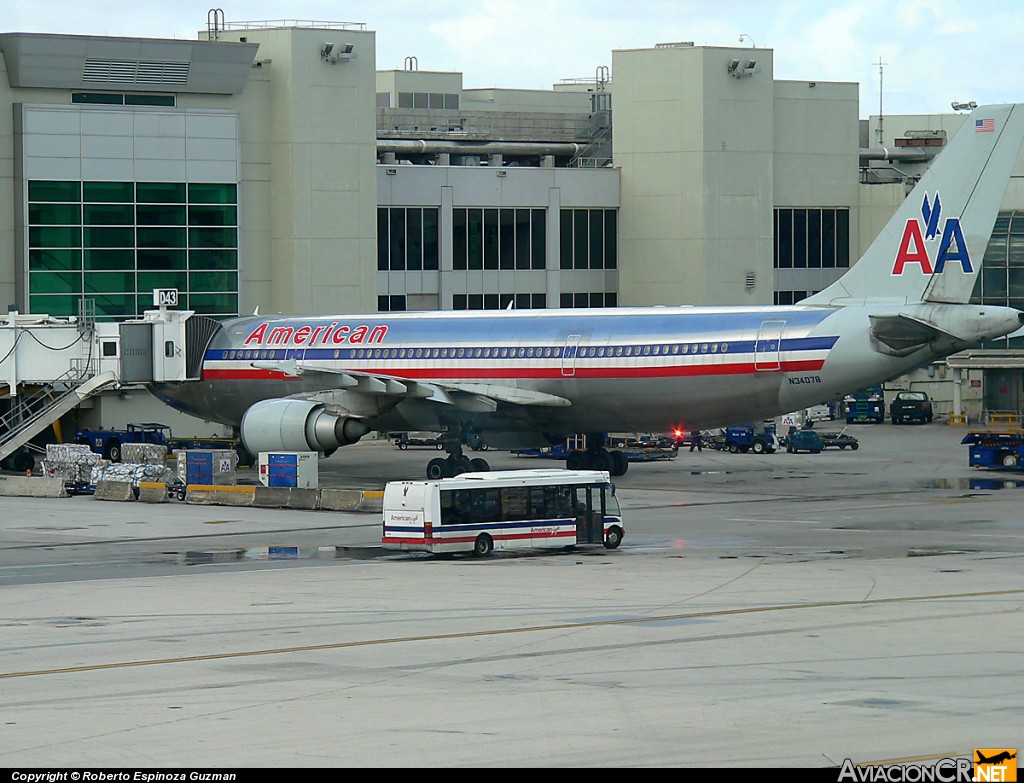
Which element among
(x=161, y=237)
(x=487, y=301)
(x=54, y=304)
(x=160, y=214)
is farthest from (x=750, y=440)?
(x=54, y=304)

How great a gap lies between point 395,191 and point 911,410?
29.8 m

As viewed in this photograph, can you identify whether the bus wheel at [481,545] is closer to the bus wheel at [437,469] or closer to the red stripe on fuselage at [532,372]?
the red stripe on fuselage at [532,372]

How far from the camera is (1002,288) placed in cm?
9038

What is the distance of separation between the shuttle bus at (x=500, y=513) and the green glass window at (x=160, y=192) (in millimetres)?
39384

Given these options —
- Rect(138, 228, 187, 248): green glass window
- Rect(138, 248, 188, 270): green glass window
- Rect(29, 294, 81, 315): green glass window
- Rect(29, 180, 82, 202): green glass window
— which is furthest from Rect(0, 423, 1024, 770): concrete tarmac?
Rect(138, 228, 187, 248): green glass window

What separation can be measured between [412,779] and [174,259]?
202 feet

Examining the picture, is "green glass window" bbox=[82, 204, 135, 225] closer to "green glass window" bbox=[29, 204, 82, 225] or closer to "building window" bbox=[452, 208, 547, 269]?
"green glass window" bbox=[29, 204, 82, 225]

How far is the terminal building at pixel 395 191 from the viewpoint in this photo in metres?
70.3

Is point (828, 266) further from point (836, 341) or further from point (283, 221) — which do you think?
point (836, 341)

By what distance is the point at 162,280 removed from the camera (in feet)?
238

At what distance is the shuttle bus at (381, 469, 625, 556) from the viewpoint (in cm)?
3469

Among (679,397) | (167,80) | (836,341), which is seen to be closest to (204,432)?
(167,80)

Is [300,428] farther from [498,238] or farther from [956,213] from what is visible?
[498,238]

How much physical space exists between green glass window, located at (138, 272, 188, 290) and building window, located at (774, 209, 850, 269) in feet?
112
